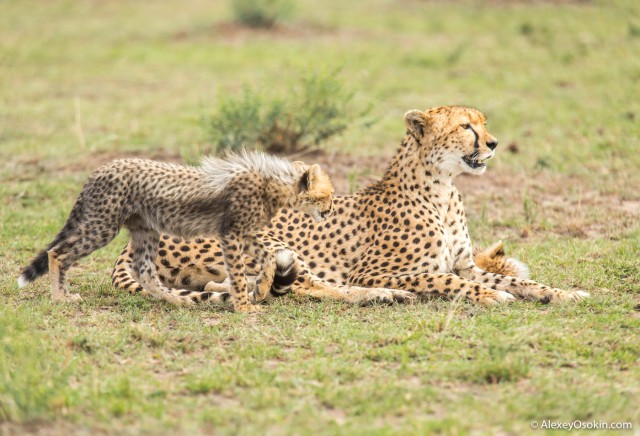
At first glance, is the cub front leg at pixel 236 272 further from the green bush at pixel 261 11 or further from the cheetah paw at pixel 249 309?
the green bush at pixel 261 11

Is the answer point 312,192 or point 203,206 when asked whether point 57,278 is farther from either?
point 312,192

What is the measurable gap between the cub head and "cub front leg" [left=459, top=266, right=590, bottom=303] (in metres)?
0.97

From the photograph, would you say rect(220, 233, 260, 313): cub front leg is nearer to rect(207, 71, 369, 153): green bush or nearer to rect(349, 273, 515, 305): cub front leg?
rect(349, 273, 515, 305): cub front leg

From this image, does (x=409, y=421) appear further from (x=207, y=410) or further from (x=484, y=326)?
(x=484, y=326)

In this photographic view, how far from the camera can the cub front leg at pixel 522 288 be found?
525 centimetres

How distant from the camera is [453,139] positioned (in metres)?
5.67

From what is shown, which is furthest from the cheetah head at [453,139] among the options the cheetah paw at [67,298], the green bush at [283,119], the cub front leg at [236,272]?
the green bush at [283,119]

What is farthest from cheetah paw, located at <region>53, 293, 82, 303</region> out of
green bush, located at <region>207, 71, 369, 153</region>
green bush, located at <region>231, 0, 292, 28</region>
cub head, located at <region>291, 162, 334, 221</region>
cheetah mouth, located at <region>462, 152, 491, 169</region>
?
green bush, located at <region>231, 0, 292, 28</region>

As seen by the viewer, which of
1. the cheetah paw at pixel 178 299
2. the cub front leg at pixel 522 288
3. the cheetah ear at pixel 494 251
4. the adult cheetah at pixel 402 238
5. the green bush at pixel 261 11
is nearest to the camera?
the cub front leg at pixel 522 288

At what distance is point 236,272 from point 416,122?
137 cm

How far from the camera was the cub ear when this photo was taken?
5.68 m

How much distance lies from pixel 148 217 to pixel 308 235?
1006 millimetres

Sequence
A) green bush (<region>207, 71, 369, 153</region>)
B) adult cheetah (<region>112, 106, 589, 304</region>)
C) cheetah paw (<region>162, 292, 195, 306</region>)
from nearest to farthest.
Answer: cheetah paw (<region>162, 292, 195, 306</region>)
adult cheetah (<region>112, 106, 589, 304</region>)
green bush (<region>207, 71, 369, 153</region>)

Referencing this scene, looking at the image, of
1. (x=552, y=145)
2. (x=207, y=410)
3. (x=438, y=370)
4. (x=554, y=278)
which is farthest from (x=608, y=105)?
(x=207, y=410)
